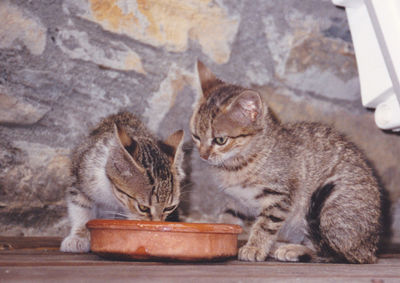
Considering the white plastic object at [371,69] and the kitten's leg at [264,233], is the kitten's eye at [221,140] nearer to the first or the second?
the kitten's leg at [264,233]

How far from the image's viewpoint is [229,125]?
2.63 metres

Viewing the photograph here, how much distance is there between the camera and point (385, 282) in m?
1.78

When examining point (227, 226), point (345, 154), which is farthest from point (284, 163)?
point (227, 226)

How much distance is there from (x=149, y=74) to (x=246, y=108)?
79 cm

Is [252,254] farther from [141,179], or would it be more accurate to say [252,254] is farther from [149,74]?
[149,74]

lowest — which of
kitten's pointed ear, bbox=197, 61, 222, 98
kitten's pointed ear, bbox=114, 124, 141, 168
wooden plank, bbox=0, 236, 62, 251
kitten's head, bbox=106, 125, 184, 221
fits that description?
wooden plank, bbox=0, 236, 62, 251

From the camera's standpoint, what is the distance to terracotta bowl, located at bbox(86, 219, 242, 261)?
6.09ft

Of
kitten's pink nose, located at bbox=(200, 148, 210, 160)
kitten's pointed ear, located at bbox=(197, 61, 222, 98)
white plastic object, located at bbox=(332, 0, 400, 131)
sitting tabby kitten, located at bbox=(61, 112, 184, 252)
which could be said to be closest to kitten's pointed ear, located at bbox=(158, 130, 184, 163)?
sitting tabby kitten, located at bbox=(61, 112, 184, 252)

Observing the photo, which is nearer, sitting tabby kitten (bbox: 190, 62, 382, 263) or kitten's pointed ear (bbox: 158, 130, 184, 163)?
sitting tabby kitten (bbox: 190, 62, 382, 263)

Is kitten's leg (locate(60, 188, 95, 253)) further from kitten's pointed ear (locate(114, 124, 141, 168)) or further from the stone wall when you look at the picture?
kitten's pointed ear (locate(114, 124, 141, 168))

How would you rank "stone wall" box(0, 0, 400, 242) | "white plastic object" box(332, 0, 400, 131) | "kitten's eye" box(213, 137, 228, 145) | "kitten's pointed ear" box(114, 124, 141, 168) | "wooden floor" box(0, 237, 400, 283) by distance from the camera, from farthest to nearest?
"white plastic object" box(332, 0, 400, 131), "stone wall" box(0, 0, 400, 242), "kitten's eye" box(213, 137, 228, 145), "kitten's pointed ear" box(114, 124, 141, 168), "wooden floor" box(0, 237, 400, 283)

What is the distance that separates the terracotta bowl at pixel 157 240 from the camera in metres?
1.86

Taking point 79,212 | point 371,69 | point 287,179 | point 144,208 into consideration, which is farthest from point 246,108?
point 79,212

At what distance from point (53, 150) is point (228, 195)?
→ 3.88 feet
